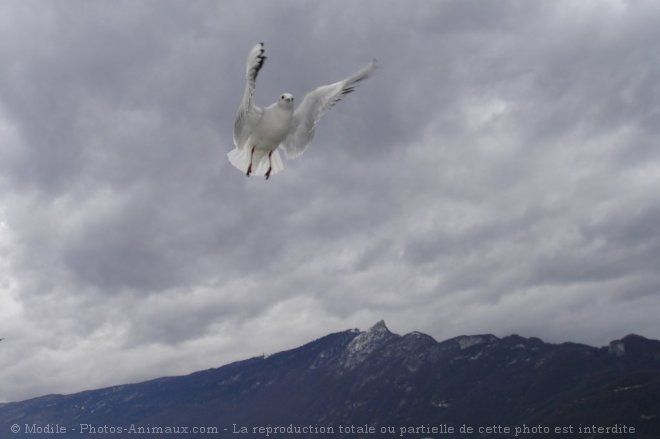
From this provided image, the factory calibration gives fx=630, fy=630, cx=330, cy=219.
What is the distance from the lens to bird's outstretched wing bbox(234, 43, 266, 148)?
1278 cm

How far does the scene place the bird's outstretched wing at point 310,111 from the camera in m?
16.7

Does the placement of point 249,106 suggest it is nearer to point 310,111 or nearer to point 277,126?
point 277,126

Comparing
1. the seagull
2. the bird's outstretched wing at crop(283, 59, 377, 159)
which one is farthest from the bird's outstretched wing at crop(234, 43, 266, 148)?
the bird's outstretched wing at crop(283, 59, 377, 159)

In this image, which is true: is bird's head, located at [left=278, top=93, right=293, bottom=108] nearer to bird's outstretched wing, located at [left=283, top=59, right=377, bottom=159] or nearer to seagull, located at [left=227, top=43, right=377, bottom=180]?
seagull, located at [left=227, top=43, right=377, bottom=180]

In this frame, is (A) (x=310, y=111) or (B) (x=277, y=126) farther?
(A) (x=310, y=111)

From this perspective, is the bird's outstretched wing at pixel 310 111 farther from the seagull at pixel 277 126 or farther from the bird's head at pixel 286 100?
the bird's head at pixel 286 100

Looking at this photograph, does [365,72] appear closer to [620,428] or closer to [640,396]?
[620,428]

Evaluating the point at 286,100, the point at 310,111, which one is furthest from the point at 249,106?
the point at 310,111

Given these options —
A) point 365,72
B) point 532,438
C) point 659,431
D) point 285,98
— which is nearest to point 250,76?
point 285,98

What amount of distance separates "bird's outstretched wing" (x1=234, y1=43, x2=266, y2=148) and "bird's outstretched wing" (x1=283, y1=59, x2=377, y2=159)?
58.6 inches

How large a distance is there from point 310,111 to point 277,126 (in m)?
1.55

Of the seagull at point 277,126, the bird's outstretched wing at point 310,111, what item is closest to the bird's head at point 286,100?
the seagull at point 277,126

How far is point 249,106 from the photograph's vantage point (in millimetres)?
15109

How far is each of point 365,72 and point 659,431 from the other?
608ft
